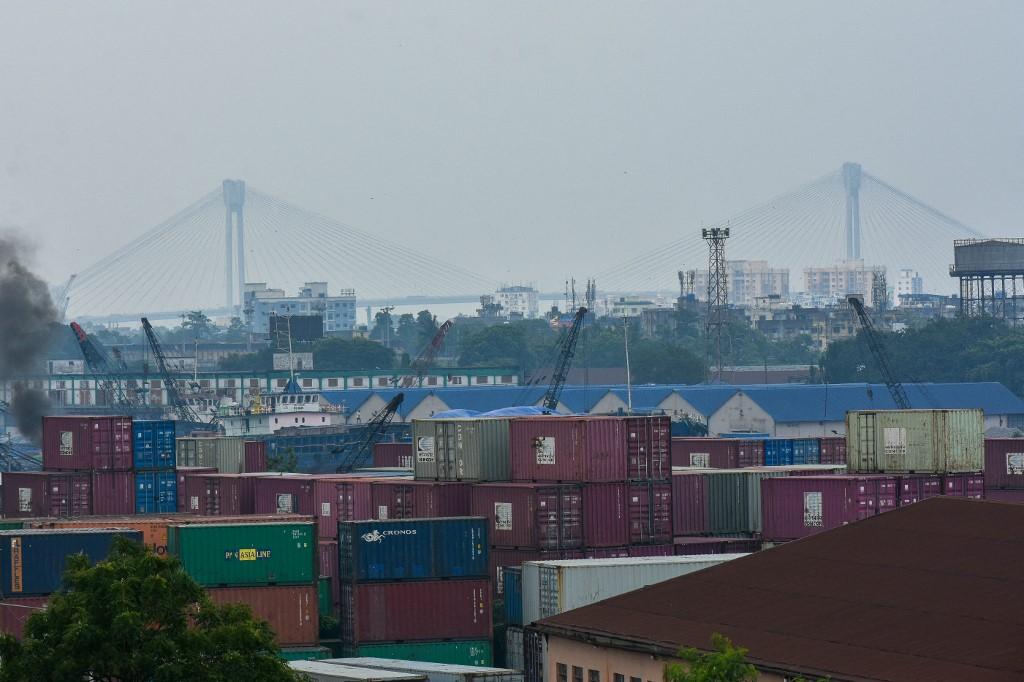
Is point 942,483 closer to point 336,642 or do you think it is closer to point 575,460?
point 575,460

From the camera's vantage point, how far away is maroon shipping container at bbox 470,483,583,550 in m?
56.2

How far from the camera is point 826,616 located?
36.8m

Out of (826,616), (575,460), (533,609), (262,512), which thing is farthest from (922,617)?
(262,512)

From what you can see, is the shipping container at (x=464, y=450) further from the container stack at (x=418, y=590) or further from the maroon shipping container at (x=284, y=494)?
the container stack at (x=418, y=590)

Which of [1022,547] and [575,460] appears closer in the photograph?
[1022,547]

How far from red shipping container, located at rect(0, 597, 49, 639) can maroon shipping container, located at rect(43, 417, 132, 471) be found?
23515 millimetres

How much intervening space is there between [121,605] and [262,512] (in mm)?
41869

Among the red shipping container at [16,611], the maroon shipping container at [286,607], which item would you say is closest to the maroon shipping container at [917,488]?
the maroon shipping container at [286,607]

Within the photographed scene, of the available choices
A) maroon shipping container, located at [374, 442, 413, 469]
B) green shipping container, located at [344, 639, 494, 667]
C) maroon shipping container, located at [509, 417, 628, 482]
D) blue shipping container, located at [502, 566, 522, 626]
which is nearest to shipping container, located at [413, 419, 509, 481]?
maroon shipping container, located at [509, 417, 628, 482]

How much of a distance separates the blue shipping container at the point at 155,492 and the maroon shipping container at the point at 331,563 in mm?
15294

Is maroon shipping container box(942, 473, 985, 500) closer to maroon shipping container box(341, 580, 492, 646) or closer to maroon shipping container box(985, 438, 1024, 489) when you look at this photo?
maroon shipping container box(985, 438, 1024, 489)

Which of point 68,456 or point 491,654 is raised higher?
point 68,456

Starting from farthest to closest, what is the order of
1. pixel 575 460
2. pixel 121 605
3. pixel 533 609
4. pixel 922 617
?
pixel 575 460
pixel 533 609
pixel 922 617
pixel 121 605

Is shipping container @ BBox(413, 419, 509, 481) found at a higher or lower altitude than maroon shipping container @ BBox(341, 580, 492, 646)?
higher
